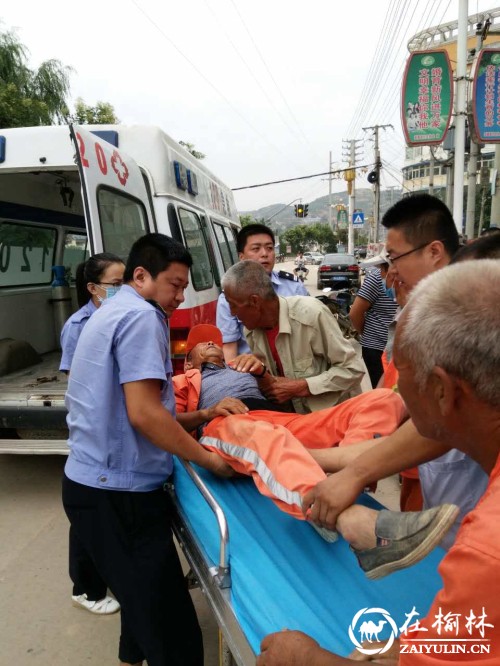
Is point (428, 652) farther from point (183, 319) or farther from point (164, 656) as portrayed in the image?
point (183, 319)

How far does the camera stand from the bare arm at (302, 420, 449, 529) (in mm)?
1369

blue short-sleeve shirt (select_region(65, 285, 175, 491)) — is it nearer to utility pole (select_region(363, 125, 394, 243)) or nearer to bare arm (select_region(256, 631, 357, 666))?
bare arm (select_region(256, 631, 357, 666))

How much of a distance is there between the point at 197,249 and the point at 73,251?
2302mm

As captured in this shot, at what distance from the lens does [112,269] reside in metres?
3.17

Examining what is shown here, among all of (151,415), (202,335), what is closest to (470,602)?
(151,415)

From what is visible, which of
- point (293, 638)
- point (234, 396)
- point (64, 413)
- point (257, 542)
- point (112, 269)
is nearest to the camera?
point (293, 638)

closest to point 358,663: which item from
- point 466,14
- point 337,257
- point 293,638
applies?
point 293,638

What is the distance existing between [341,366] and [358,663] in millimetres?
1750

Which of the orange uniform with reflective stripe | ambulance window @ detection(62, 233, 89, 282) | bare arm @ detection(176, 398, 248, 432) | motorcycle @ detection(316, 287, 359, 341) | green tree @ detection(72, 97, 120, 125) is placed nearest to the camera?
the orange uniform with reflective stripe

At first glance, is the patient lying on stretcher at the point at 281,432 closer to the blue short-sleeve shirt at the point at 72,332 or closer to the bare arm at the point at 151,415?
the bare arm at the point at 151,415

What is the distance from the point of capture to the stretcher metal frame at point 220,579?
4.21 feet

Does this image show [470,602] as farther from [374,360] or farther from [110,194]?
[374,360]

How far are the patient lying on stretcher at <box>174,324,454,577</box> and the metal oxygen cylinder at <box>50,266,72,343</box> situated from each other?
11.1 feet

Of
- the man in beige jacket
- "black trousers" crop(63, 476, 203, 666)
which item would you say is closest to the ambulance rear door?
the man in beige jacket
